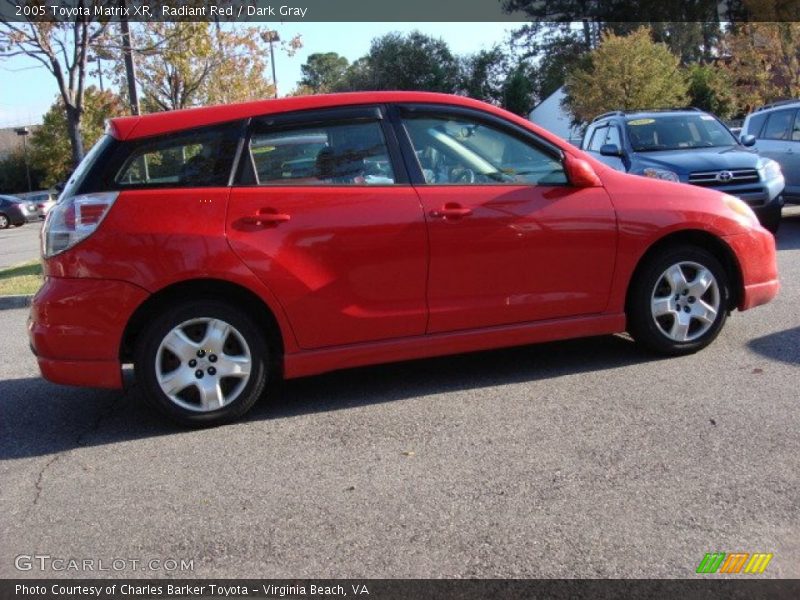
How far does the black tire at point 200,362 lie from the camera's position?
14.6 feet

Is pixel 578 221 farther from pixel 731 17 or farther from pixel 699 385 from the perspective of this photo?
pixel 731 17

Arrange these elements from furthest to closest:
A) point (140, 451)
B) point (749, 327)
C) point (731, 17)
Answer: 1. point (731, 17)
2. point (749, 327)
3. point (140, 451)

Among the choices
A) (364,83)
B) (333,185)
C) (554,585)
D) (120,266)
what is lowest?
(554,585)

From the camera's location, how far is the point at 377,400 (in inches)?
194

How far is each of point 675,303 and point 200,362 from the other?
296cm

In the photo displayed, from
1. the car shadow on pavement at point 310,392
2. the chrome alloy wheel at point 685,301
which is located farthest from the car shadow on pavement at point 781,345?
the car shadow on pavement at point 310,392

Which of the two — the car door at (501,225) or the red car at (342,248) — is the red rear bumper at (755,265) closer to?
the red car at (342,248)

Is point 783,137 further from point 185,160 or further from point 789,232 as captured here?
point 185,160

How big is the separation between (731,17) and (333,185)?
4673cm

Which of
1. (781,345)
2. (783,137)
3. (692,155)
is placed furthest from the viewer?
(783,137)

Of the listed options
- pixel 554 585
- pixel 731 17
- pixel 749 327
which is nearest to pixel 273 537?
pixel 554 585

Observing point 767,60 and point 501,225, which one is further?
point 767,60

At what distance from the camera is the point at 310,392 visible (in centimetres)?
522

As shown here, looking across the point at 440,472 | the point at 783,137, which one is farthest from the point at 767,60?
the point at 440,472
